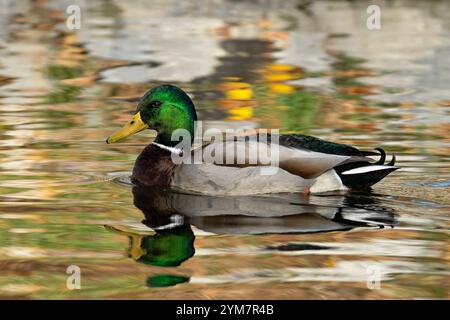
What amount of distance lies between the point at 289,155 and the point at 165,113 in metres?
1.11

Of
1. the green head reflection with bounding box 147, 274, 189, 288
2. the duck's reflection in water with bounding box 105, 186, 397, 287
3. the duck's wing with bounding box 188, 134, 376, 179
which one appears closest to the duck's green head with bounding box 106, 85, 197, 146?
the duck's reflection in water with bounding box 105, 186, 397, 287

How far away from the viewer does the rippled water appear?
6.51 metres

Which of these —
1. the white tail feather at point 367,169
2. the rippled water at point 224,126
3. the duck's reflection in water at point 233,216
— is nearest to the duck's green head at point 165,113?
the rippled water at point 224,126

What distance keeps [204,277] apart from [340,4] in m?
14.6

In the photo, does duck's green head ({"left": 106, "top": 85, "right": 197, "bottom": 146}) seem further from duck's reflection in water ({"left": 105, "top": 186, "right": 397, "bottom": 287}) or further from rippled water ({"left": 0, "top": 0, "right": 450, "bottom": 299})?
duck's reflection in water ({"left": 105, "top": 186, "right": 397, "bottom": 287})

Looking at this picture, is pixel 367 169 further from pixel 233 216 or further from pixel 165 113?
pixel 165 113

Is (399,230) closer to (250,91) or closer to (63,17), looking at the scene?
(250,91)

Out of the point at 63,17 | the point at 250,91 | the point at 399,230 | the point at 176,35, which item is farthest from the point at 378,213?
the point at 63,17

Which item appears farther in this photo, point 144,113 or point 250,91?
point 250,91

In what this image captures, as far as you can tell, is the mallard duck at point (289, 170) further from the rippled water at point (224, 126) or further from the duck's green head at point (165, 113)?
the duck's green head at point (165, 113)

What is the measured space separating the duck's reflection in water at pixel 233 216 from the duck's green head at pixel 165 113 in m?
0.58

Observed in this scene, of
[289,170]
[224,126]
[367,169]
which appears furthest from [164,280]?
[224,126]

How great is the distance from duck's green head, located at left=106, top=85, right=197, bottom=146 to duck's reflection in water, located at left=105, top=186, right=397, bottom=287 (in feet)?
1.91

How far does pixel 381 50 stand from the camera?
1633 centimetres
